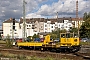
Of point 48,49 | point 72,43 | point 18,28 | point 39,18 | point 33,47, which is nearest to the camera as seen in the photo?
point 72,43

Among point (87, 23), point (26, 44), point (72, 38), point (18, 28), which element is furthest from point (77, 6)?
point (18, 28)

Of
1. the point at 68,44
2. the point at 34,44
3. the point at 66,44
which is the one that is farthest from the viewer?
the point at 34,44

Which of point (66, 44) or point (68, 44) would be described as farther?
point (66, 44)

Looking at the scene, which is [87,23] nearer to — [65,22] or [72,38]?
[72,38]

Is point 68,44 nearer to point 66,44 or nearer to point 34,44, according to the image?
point 66,44

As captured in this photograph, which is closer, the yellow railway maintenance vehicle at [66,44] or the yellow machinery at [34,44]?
the yellow railway maintenance vehicle at [66,44]

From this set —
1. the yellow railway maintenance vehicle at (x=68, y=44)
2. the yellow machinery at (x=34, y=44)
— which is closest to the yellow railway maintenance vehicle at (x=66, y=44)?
the yellow railway maintenance vehicle at (x=68, y=44)

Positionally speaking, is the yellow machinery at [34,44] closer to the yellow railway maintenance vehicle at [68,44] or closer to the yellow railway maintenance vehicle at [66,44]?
the yellow railway maintenance vehicle at [66,44]

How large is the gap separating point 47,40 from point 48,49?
6.76 feet

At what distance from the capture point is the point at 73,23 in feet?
525

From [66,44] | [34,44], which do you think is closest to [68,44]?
[66,44]

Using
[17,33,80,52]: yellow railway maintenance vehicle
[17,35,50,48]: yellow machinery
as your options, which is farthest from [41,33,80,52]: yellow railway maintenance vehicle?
[17,35,50,48]: yellow machinery

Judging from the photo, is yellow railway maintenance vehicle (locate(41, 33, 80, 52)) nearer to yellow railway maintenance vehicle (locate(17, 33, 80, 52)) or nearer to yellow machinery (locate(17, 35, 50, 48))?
yellow railway maintenance vehicle (locate(17, 33, 80, 52))

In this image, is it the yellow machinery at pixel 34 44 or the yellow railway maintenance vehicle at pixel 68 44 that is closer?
the yellow railway maintenance vehicle at pixel 68 44
